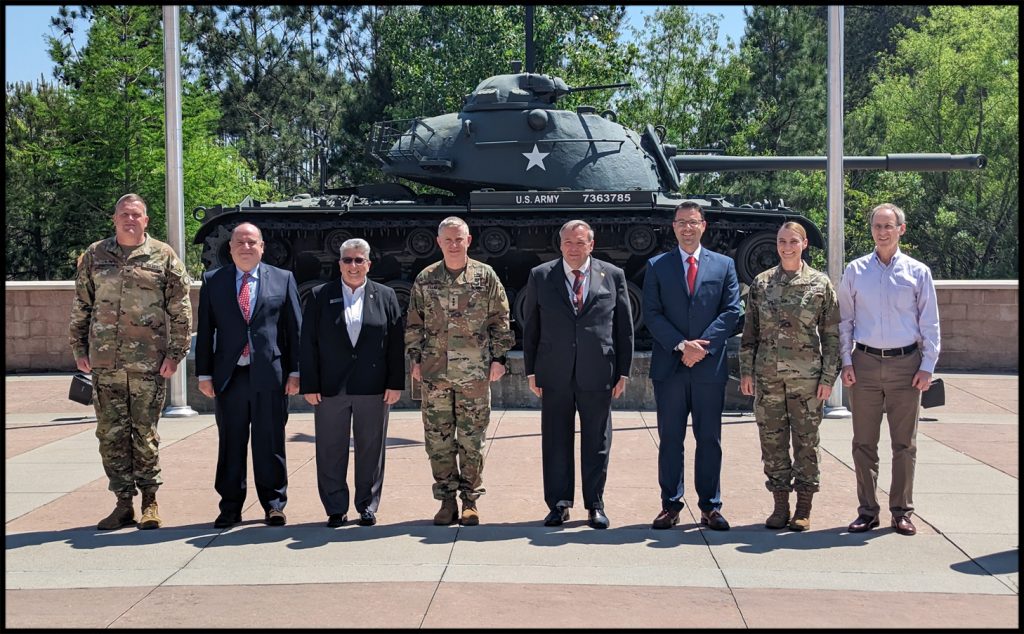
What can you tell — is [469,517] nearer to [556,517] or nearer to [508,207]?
[556,517]

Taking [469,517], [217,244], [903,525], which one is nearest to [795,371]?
[903,525]

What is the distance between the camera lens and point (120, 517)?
22.5 feet

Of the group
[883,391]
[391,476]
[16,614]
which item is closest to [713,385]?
[883,391]

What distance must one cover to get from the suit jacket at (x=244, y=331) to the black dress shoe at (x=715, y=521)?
2692 millimetres

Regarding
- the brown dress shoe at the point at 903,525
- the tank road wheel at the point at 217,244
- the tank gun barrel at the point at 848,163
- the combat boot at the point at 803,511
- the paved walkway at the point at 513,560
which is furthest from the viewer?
the tank gun barrel at the point at 848,163

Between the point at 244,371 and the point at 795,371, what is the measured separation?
3.35 meters

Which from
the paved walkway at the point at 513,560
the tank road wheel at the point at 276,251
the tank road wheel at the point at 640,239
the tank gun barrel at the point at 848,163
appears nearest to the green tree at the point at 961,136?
the tank gun barrel at the point at 848,163

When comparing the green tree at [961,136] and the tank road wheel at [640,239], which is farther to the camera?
the green tree at [961,136]

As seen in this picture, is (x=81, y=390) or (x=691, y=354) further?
(x=81, y=390)

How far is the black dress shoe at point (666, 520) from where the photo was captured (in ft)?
22.1

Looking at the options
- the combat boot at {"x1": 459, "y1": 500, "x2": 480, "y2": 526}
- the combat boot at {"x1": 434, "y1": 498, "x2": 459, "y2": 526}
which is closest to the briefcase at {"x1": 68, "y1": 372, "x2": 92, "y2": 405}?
the combat boot at {"x1": 434, "y1": 498, "x2": 459, "y2": 526}

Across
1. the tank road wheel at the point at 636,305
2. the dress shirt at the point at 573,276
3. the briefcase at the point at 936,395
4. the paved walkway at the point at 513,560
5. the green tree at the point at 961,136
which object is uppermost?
the green tree at the point at 961,136

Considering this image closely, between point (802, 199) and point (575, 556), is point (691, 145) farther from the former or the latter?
point (575, 556)

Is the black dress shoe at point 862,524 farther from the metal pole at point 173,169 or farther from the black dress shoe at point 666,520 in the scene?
the metal pole at point 173,169
